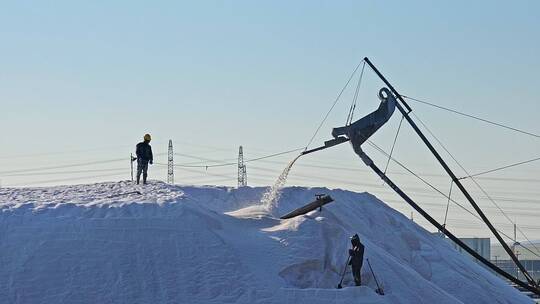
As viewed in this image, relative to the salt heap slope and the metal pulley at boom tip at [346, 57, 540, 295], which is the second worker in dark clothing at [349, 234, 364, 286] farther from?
the metal pulley at boom tip at [346, 57, 540, 295]

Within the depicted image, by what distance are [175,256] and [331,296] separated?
4.55 m

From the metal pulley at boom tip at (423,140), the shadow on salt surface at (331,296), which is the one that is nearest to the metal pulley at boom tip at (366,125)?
the metal pulley at boom tip at (423,140)

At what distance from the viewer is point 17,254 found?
3055 cm

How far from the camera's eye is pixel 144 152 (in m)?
37.3

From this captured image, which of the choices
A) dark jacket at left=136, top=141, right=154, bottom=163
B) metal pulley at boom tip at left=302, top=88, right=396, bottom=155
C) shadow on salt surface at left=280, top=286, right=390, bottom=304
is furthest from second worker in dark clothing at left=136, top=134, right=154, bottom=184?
shadow on salt surface at left=280, top=286, right=390, bottom=304

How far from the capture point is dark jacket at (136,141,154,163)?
1459 inches

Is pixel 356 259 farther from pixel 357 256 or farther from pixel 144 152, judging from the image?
pixel 144 152

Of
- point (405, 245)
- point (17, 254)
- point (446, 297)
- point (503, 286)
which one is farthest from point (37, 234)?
point (503, 286)

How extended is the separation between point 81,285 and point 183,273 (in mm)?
2769

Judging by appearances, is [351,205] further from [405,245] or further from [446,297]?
[446,297]

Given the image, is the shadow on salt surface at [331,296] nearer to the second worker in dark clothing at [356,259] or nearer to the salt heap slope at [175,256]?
the salt heap slope at [175,256]

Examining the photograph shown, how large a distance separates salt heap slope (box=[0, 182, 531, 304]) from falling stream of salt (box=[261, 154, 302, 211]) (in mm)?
3039

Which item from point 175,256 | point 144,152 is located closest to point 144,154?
point 144,152

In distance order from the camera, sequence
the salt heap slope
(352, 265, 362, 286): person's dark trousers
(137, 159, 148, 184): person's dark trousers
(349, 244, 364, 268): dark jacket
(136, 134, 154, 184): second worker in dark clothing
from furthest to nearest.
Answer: (137, 159, 148, 184): person's dark trousers → (136, 134, 154, 184): second worker in dark clothing → (352, 265, 362, 286): person's dark trousers → (349, 244, 364, 268): dark jacket → the salt heap slope
